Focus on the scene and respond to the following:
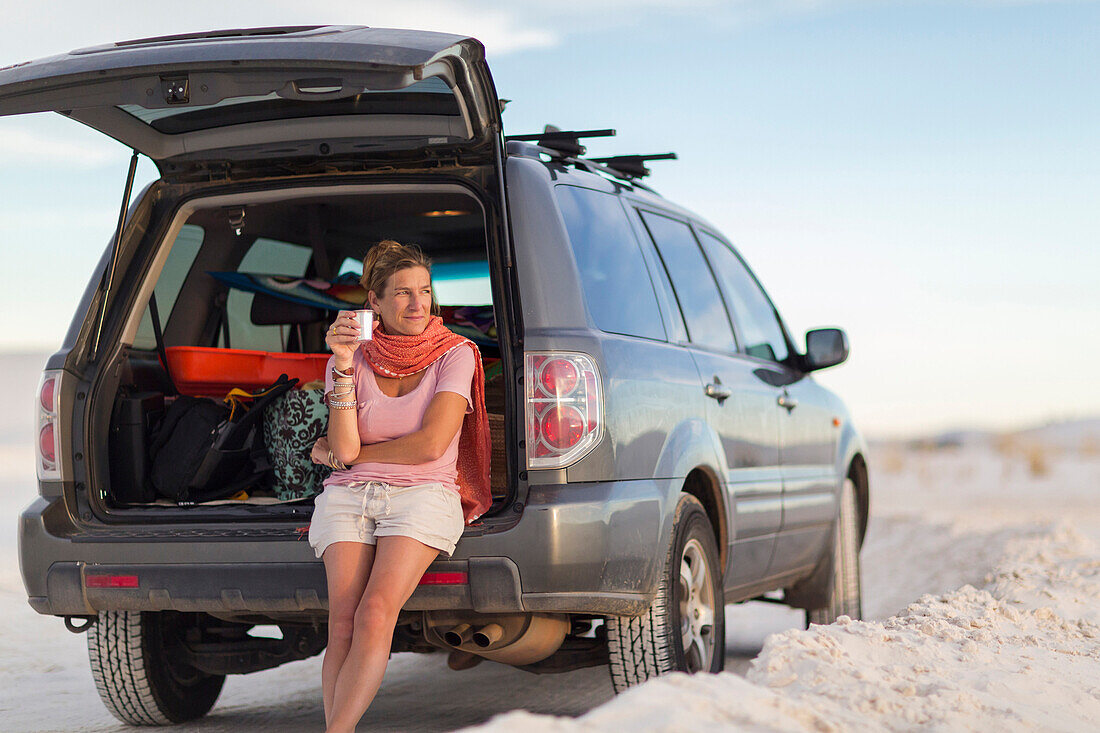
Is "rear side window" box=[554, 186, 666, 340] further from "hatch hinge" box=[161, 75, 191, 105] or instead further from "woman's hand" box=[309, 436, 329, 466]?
"hatch hinge" box=[161, 75, 191, 105]

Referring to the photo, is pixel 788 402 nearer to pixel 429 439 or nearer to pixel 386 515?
pixel 429 439

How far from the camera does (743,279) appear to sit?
6348 mm

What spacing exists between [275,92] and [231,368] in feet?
5.28

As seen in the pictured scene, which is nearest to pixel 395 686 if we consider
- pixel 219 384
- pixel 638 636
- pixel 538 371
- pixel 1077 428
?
pixel 219 384

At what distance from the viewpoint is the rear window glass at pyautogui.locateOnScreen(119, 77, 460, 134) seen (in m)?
4.21

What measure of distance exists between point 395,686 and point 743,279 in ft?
8.57

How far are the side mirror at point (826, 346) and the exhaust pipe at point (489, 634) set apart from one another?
2.86 metres

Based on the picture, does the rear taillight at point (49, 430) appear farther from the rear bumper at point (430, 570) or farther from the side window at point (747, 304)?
the side window at point (747, 304)

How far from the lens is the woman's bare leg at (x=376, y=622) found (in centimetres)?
373

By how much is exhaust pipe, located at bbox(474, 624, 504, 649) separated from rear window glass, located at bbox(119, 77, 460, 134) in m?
1.68

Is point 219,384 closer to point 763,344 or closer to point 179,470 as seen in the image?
point 179,470

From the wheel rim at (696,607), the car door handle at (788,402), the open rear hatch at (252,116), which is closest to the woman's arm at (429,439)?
the open rear hatch at (252,116)

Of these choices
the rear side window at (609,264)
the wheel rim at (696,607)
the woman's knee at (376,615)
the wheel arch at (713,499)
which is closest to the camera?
the woman's knee at (376,615)

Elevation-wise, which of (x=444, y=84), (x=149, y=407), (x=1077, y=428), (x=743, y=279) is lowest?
(x=1077, y=428)
